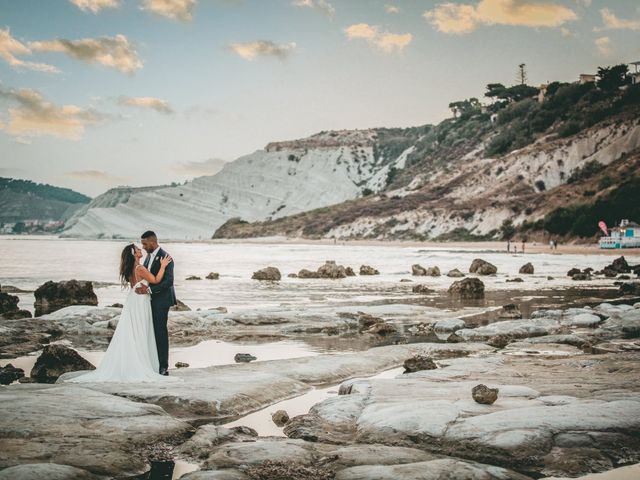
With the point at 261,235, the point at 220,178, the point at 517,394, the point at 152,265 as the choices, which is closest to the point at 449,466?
the point at 517,394

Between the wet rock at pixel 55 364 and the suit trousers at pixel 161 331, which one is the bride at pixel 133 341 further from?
the wet rock at pixel 55 364

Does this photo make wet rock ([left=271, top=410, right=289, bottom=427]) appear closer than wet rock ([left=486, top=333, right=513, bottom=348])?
Yes

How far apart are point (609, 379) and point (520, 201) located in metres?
67.6

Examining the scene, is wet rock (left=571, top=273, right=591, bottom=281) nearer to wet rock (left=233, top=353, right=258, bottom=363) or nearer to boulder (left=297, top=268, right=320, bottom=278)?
boulder (left=297, top=268, right=320, bottom=278)

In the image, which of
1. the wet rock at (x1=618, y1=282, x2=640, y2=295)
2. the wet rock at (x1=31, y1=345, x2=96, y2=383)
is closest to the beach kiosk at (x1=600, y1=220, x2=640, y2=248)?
the wet rock at (x1=618, y1=282, x2=640, y2=295)

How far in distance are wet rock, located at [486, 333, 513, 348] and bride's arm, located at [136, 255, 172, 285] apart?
22.3 ft

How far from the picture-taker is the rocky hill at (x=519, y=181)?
61531 mm

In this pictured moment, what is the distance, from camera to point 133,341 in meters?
8.45

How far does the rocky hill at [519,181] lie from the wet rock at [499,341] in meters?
47.4

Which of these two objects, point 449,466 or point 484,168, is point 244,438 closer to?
point 449,466

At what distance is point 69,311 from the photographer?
51.1 feet

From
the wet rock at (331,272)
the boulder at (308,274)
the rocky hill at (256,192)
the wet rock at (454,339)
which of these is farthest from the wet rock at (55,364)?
the rocky hill at (256,192)

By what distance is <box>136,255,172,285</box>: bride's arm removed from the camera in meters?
8.53

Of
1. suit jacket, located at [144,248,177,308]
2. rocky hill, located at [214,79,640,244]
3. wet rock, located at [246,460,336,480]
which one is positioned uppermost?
rocky hill, located at [214,79,640,244]
